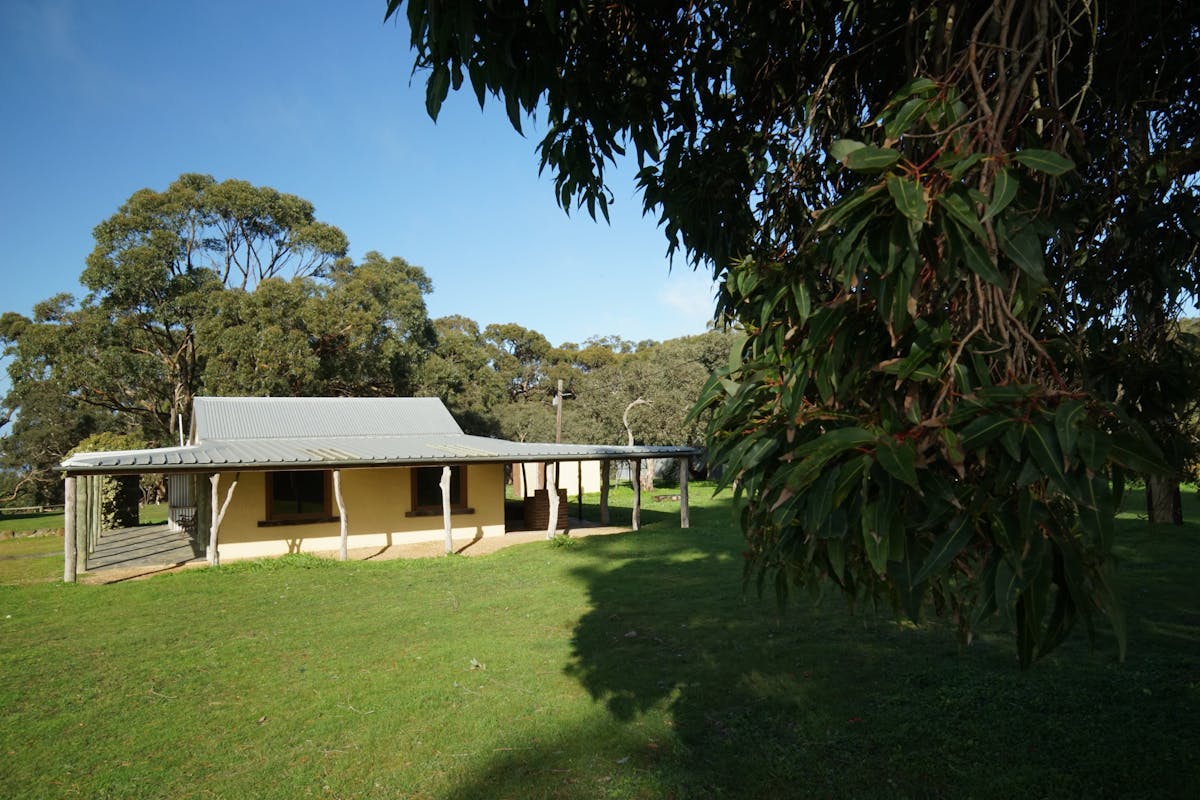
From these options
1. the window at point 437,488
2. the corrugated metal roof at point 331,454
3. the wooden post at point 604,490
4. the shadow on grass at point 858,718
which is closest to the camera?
the shadow on grass at point 858,718

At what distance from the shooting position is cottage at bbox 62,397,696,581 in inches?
516

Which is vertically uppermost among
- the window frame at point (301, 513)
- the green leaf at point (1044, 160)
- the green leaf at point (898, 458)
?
the green leaf at point (1044, 160)

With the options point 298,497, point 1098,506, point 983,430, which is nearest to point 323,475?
point 298,497

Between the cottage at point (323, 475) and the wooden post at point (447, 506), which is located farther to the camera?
the wooden post at point (447, 506)

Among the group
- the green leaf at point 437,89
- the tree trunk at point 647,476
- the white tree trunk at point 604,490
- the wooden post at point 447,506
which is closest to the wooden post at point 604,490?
the white tree trunk at point 604,490

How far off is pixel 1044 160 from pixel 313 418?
19.2 meters

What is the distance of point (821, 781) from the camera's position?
162 inches

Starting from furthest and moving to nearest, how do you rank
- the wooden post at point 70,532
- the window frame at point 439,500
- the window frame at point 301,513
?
the window frame at point 439,500 → the window frame at point 301,513 → the wooden post at point 70,532

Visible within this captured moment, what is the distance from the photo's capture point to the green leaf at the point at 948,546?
3.97 ft

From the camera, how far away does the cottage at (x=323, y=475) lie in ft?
43.0

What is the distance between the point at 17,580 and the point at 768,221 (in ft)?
47.0

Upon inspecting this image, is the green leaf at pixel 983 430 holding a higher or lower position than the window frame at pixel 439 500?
higher

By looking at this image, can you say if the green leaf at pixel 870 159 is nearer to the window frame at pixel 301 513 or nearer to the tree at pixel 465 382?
the window frame at pixel 301 513

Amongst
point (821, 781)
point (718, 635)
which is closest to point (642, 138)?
point (821, 781)
